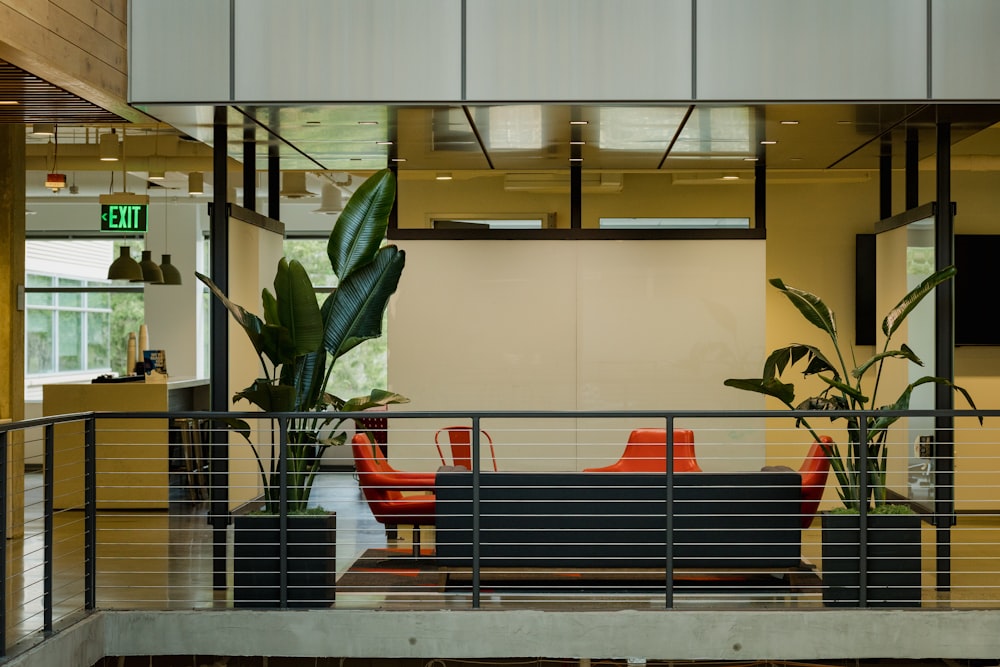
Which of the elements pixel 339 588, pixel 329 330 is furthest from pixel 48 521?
pixel 329 330

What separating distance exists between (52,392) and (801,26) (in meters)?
→ 6.58

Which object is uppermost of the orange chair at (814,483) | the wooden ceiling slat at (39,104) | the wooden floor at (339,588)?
the wooden ceiling slat at (39,104)

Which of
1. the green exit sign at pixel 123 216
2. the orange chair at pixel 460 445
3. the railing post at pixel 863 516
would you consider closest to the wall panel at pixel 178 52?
the orange chair at pixel 460 445

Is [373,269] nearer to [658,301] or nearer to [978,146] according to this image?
[658,301]

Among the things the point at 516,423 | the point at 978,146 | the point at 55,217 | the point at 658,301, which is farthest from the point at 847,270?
the point at 55,217

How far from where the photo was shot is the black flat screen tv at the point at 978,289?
893 cm

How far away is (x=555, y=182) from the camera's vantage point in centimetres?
863

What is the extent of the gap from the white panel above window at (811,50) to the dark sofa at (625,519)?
6.67ft

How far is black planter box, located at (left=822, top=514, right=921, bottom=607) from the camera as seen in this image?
504 cm

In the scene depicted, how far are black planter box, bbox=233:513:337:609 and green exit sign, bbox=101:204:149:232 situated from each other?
4.65m

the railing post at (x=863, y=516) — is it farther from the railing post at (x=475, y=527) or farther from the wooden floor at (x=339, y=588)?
the railing post at (x=475, y=527)

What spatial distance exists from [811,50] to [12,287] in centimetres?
549

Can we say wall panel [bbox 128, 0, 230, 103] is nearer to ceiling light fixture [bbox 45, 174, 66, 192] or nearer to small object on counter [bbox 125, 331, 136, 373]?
ceiling light fixture [bbox 45, 174, 66, 192]

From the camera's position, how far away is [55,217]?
43.2 feet
